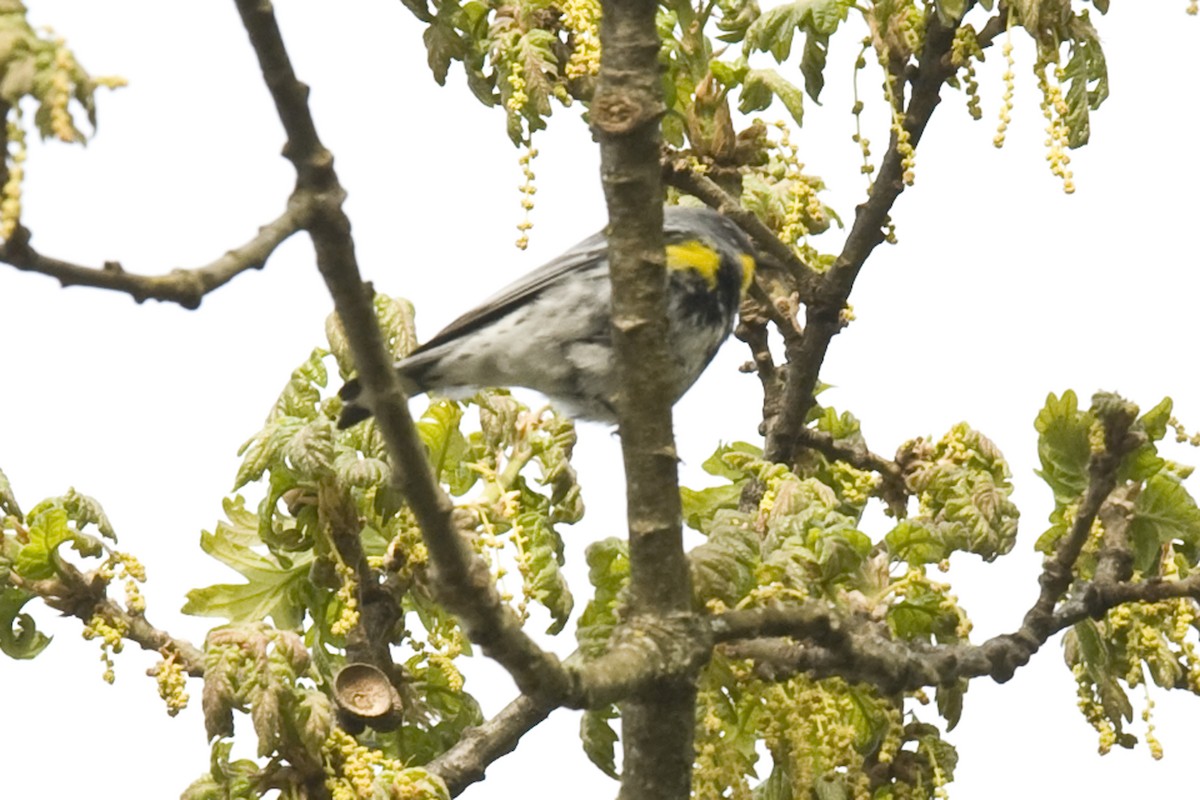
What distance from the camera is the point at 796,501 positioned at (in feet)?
9.94

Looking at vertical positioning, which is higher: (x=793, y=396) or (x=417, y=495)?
(x=793, y=396)

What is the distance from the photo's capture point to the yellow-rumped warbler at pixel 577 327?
4.05 m

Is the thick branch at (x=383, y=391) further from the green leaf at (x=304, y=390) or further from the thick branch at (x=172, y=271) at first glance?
the green leaf at (x=304, y=390)

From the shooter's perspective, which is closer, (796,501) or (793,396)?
(796,501)

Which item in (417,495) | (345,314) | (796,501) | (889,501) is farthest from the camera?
(889,501)

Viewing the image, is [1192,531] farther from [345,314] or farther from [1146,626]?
[345,314]

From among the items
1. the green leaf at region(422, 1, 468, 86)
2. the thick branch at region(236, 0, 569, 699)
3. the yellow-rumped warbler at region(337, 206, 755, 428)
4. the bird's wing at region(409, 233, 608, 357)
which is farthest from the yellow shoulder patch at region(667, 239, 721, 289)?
the thick branch at region(236, 0, 569, 699)

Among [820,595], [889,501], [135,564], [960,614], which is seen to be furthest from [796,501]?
[135,564]

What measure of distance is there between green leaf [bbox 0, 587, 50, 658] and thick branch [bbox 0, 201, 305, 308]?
1.59 metres

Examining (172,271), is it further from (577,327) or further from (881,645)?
(577,327)

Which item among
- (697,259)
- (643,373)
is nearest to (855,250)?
(697,259)

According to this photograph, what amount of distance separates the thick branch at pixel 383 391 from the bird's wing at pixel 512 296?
6.38ft

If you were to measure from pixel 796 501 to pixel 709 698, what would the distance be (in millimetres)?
403

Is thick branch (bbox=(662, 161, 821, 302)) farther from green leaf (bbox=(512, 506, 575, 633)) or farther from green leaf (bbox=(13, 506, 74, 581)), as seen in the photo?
green leaf (bbox=(13, 506, 74, 581))
